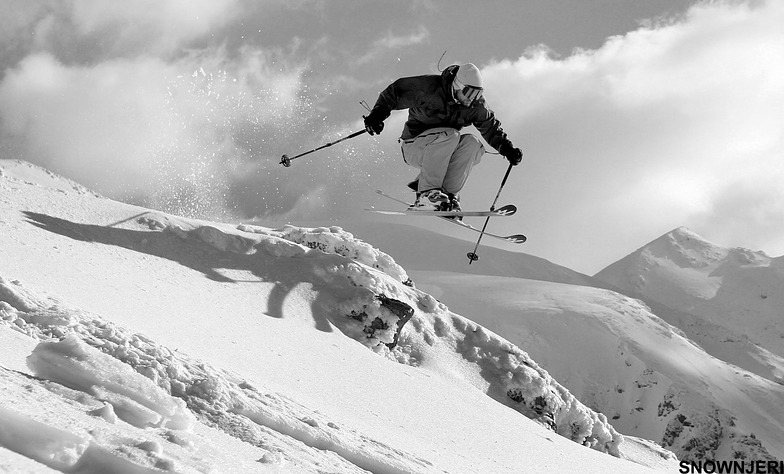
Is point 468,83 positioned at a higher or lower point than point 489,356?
higher

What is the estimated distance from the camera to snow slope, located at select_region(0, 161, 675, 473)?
10.9 feet

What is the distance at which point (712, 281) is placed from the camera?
12288 centimetres

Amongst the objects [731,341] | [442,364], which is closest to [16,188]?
[442,364]

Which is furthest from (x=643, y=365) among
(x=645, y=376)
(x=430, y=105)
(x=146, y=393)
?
(x=146, y=393)

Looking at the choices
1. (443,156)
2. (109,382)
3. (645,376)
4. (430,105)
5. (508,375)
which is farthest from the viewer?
(645,376)

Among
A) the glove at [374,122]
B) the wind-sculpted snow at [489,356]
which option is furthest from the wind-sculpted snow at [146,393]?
the wind-sculpted snow at [489,356]

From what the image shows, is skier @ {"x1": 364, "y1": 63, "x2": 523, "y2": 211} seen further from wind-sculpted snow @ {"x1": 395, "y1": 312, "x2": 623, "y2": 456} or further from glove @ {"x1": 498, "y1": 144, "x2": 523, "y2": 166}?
wind-sculpted snow @ {"x1": 395, "y1": 312, "x2": 623, "y2": 456}

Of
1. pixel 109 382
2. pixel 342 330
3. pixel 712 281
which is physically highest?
pixel 712 281

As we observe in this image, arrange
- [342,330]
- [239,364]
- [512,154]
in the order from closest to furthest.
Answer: [239,364]
[512,154]
[342,330]

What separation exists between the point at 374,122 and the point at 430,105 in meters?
0.82

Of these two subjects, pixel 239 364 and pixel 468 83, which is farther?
pixel 468 83

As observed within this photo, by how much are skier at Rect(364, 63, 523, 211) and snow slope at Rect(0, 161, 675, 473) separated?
2.92 m

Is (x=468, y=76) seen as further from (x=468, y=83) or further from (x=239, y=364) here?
(x=239, y=364)

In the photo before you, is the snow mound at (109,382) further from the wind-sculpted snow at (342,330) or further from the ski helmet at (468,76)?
the ski helmet at (468,76)
